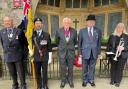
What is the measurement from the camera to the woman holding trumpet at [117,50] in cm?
787

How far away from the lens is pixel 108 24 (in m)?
11.8

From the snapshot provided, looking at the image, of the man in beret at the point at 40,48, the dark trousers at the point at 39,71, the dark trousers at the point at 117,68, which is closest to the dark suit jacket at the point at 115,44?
the dark trousers at the point at 117,68

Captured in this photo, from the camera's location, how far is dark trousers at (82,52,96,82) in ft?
26.0

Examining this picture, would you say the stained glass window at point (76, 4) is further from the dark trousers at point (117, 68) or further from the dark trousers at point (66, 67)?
the dark trousers at point (66, 67)

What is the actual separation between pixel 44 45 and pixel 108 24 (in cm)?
490

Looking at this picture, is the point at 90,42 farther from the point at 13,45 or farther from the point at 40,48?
the point at 13,45

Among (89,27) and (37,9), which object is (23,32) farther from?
(37,9)

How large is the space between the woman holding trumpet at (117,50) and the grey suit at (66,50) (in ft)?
3.03

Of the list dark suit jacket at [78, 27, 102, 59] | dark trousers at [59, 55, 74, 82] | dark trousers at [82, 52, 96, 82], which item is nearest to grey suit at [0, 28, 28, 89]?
dark trousers at [59, 55, 74, 82]

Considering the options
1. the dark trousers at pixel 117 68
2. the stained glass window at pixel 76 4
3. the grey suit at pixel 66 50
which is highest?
the stained glass window at pixel 76 4

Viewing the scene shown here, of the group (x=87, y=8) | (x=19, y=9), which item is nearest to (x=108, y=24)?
(x=87, y=8)

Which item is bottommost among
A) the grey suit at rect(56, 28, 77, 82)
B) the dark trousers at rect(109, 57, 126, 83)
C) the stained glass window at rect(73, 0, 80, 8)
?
the dark trousers at rect(109, 57, 126, 83)

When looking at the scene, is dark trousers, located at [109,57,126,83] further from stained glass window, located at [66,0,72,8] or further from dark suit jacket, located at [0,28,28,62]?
stained glass window, located at [66,0,72,8]

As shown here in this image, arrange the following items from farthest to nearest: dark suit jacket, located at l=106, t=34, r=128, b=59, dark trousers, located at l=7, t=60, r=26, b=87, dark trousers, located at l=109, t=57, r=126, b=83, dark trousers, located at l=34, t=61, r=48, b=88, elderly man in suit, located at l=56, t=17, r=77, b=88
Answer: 1. dark trousers, located at l=109, t=57, r=126, b=83
2. dark suit jacket, located at l=106, t=34, r=128, b=59
3. elderly man in suit, located at l=56, t=17, r=77, b=88
4. dark trousers, located at l=34, t=61, r=48, b=88
5. dark trousers, located at l=7, t=60, r=26, b=87
